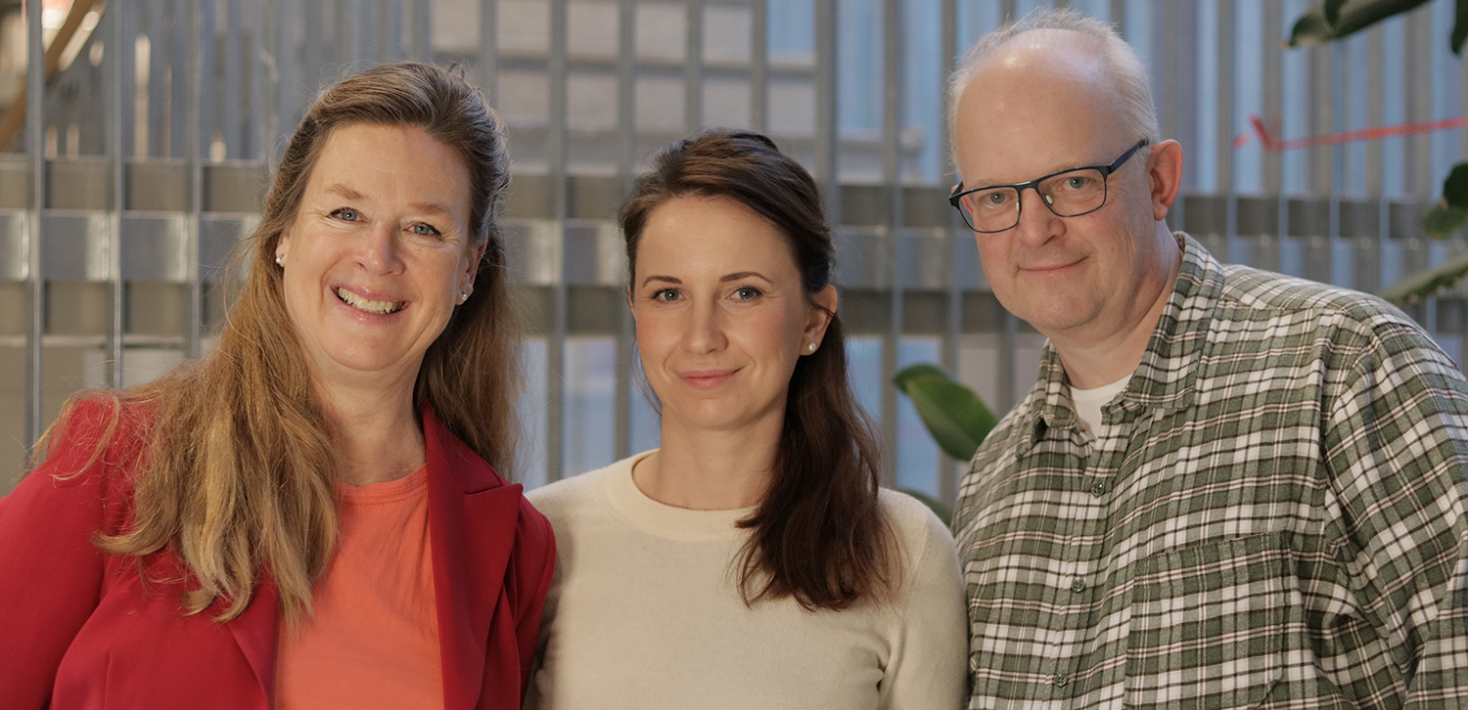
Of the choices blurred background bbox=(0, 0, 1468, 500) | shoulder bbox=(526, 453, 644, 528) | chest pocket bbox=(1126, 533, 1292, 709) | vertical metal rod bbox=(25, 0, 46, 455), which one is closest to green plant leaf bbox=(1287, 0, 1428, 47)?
blurred background bbox=(0, 0, 1468, 500)

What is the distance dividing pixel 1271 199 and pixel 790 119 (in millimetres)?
1164

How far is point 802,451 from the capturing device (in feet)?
5.23

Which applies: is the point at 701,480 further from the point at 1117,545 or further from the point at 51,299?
the point at 51,299

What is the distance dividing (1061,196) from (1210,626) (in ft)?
1.69

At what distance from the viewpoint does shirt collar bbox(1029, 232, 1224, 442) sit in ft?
4.57

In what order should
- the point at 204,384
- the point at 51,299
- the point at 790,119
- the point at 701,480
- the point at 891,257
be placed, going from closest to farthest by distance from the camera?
the point at 204,384
the point at 701,480
the point at 51,299
the point at 891,257
the point at 790,119

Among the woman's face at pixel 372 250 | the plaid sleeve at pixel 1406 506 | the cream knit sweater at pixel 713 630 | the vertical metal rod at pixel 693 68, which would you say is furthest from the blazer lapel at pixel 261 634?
the vertical metal rod at pixel 693 68

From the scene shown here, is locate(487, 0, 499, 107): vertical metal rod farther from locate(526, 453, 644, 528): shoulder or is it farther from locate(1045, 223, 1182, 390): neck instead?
locate(1045, 223, 1182, 390): neck

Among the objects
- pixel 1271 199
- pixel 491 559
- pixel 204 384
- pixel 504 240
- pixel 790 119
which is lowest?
pixel 491 559

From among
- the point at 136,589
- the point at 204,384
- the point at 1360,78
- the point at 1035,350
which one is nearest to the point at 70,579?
the point at 136,589

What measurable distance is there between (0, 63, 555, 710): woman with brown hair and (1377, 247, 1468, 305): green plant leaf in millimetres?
1576

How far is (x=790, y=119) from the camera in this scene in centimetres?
282

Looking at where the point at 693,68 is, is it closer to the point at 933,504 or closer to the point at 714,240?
the point at 933,504

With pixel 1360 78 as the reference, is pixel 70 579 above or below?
below
